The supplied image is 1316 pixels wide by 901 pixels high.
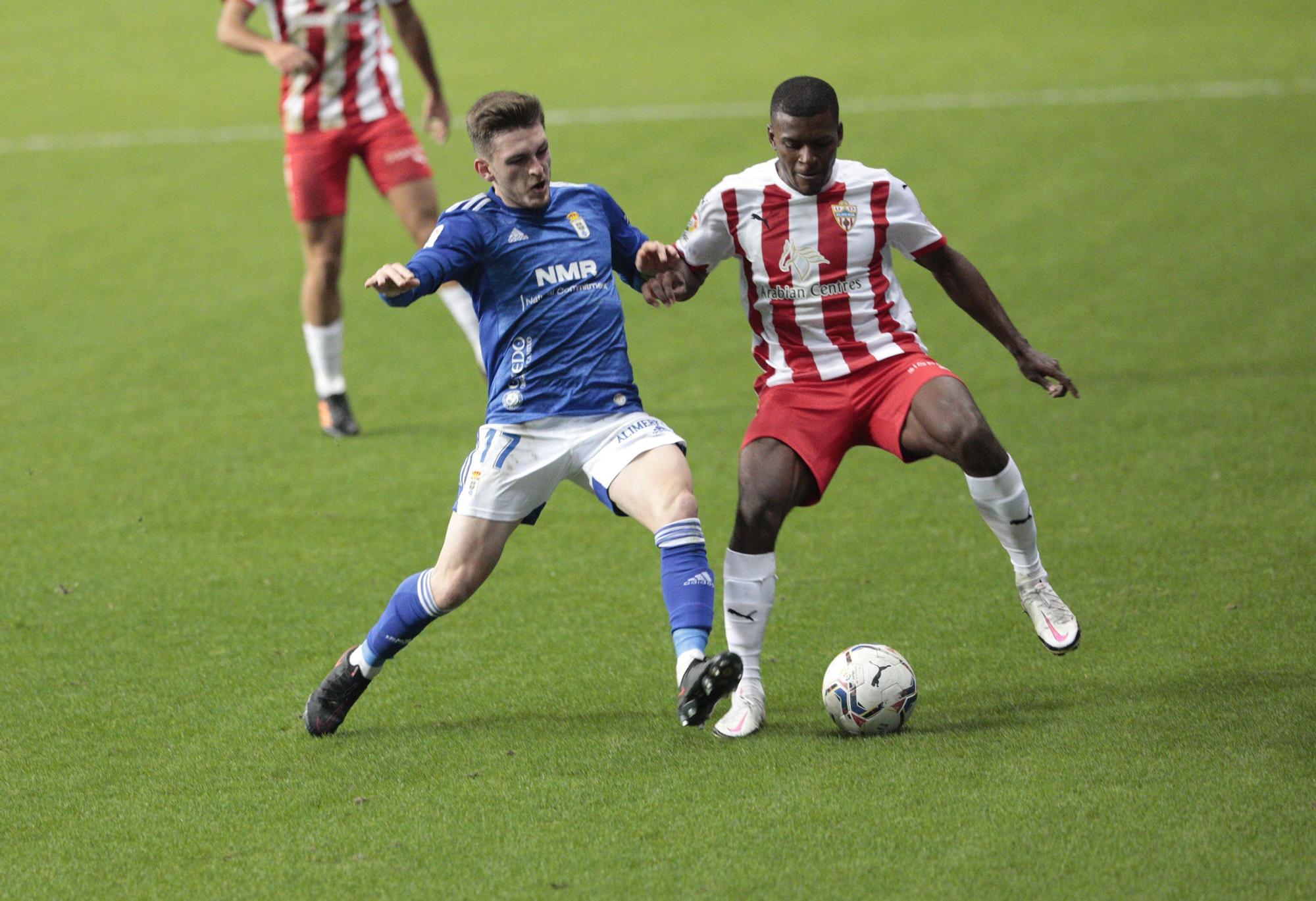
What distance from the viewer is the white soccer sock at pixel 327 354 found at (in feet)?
25.3

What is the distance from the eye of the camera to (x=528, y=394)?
4.43m

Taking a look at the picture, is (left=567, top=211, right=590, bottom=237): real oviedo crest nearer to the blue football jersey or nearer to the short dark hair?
the blue football jersey

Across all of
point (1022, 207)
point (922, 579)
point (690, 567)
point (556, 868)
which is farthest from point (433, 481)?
point (1022, 207)

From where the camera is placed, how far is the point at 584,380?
4.43m

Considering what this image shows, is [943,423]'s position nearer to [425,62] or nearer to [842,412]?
[842,412]

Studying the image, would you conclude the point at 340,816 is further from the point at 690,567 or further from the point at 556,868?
the point at 690,567

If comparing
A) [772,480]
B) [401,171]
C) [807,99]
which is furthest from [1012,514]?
[401,171]

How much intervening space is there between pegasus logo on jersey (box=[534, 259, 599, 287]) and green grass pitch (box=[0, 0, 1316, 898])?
126 cm

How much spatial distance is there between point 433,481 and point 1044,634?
127 inches

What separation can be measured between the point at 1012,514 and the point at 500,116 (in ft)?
6.15

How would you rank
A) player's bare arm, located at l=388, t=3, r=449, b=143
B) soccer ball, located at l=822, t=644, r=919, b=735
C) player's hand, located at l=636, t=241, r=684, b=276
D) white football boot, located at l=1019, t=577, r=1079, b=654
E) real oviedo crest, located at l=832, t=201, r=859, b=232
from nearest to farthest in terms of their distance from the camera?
soccer ball, located at l=822, t=644, r=919, b=735, player's hand, located at l=636, t=241, r=684, b=276, white football boot, located at l=1019, t=577, r=1079, b=654, real oviedo crest, located at l=832, t=201, r=859, b=232, player's bare arm, located at l=388, t=3, r=449, b=143

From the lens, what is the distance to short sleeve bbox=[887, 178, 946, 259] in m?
4.69

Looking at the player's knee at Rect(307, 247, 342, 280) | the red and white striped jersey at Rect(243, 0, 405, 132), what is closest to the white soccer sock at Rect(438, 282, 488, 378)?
the player's knee at Rect(307, 247, 342, 280)

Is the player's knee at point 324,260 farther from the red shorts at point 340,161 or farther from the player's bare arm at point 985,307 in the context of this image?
the player's bare arm at point 985,307
